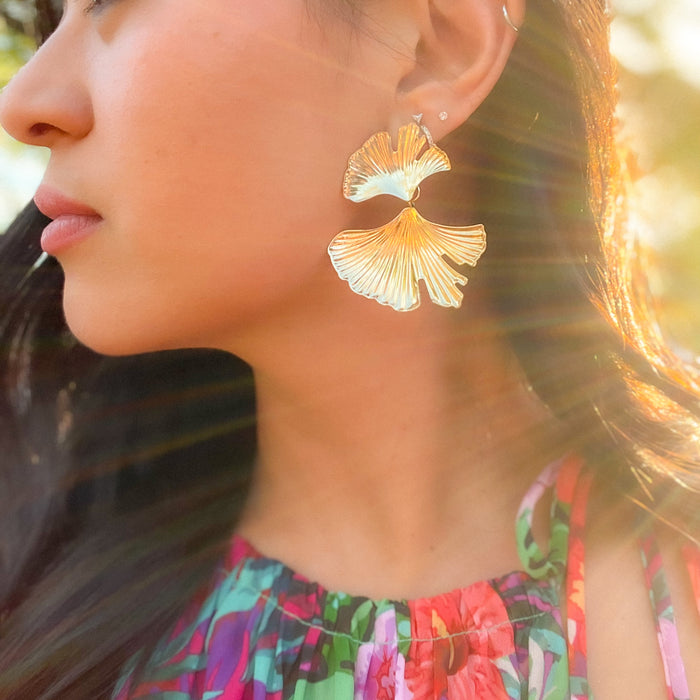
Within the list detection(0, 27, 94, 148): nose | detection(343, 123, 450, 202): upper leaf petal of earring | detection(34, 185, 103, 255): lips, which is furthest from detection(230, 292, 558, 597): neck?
detection(0, 27, 94, 148): nose

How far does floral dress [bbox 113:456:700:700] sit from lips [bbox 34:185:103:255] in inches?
26.3

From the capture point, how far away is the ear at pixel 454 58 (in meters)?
1.13

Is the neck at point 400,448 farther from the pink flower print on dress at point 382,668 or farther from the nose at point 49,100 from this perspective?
the nose at point 49,100

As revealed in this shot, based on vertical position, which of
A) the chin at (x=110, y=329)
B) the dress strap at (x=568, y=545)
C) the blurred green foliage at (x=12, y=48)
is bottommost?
the dress strap at (x=568, y=545)

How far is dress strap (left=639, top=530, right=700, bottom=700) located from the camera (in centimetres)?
106

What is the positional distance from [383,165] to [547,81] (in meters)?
0.37

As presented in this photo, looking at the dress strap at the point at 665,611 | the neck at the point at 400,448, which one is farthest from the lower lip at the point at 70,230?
the dress strap at the point at 665,611

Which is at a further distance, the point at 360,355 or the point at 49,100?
the point at 360,355

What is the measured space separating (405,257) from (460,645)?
1.99 feet

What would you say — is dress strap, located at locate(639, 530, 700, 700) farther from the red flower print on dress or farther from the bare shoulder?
the red flower print on dress

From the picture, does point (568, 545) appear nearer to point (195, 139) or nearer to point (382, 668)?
point (382, 668)

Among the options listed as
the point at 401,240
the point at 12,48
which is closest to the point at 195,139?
the point at 401,240

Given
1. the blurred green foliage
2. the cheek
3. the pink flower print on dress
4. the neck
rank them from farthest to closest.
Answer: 1. the blurred green foliage
2. the neck
3. the pink flower print on dress
4. the cheek

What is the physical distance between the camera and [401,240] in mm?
1128
